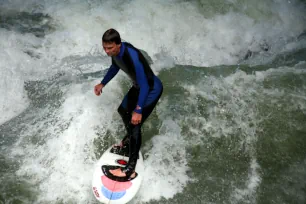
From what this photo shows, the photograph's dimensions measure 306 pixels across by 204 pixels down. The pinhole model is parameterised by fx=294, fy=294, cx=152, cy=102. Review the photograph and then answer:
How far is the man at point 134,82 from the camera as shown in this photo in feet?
8.77

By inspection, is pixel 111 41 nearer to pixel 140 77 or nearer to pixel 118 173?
pixel 140 77

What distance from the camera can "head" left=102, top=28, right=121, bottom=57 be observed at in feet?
8.39

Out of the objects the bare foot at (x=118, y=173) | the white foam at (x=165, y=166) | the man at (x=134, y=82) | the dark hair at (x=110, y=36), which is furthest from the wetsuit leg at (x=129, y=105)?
the dark hair at (x=110, y=36)

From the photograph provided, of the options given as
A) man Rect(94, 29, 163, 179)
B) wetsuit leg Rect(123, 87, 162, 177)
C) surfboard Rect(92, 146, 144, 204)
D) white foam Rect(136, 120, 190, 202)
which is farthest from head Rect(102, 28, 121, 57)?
white foam Rect(136, 120, 190, 202)

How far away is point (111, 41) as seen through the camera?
2588 millimetres

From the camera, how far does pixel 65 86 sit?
175 inches

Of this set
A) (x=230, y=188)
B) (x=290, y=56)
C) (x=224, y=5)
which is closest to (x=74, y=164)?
(x=230, y=188)

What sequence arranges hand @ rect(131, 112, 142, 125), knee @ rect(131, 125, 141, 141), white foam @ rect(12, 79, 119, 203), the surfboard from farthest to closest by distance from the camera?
white foam @ rect(12, 79, 119, 203), the surfboard, knee @ rect(131, 125, 141, 141), hand @ rect(131, 112, 142, 125)

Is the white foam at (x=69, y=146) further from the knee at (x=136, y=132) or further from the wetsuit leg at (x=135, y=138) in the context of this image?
the knee at (x=136, y=132)

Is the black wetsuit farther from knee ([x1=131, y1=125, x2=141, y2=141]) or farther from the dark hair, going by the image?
the dark hair

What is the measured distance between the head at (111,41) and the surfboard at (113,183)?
4.81ft

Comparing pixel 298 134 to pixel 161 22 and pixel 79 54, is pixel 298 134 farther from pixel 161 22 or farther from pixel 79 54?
pixel 79 54

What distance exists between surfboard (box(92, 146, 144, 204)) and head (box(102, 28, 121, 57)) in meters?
1.47

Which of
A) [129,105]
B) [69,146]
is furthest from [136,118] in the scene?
[69,146]
